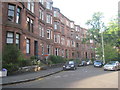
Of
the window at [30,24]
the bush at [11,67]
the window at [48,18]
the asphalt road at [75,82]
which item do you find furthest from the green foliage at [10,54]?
the window at [48,18]

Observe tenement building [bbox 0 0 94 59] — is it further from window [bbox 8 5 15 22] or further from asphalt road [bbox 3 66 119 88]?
asphalt road [bbox 3 66 119 88]

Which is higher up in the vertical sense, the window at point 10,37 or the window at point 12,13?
the window at point 12,13

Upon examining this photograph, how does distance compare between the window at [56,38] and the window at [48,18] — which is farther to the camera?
the window at [56,38]

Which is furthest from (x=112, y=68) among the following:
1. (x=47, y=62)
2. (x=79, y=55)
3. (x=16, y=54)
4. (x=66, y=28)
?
(x=79, y=55)

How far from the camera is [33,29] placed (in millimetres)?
23719

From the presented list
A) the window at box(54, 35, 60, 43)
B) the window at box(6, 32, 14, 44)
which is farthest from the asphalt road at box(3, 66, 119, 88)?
the window at box(54, 35, 60, 43)

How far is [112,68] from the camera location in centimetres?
1978

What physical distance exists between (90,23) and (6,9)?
30.2 meters

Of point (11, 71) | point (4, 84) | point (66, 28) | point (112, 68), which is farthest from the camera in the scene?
point (66, 28)

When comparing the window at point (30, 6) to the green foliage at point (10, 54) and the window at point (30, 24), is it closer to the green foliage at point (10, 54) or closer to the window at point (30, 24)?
the window at point (30, 24)

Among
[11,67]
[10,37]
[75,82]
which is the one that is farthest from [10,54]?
[75,82]

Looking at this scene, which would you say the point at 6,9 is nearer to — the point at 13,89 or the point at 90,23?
the point at 13,89

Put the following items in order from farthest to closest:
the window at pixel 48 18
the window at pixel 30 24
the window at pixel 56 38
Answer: the window at pixel 56 38
the window at pixel 48 18
the window at pixel 30 24

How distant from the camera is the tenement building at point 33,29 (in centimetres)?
1729
